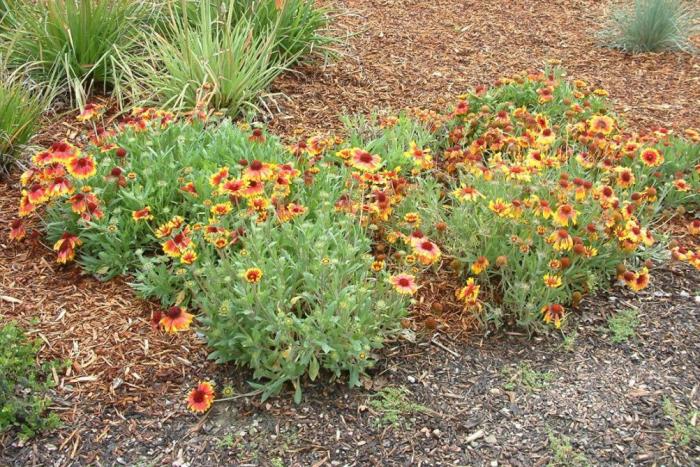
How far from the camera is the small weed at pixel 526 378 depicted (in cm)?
286

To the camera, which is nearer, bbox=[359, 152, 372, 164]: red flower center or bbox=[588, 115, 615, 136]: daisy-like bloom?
bbox=[359, 152, 372, 164]: red flower center

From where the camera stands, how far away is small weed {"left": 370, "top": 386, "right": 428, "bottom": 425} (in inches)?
106

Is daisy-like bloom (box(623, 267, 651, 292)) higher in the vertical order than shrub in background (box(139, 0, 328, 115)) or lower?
lower

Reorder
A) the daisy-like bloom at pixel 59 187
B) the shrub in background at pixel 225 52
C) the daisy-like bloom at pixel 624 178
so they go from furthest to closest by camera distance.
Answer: the shrub in background at pixel 225 52 < the daisy-like bloom at pixel 624 178 < the daisy-like bloom at pixel 59 187

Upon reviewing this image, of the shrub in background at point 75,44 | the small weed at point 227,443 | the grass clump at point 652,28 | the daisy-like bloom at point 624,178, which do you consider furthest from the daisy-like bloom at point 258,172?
the grass clump at point 652,28

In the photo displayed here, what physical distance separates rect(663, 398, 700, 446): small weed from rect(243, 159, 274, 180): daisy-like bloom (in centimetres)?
176

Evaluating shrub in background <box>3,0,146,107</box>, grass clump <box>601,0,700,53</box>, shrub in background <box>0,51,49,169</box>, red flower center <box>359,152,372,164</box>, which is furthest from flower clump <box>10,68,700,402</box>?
grass clump <box>601,0,700,53</box>

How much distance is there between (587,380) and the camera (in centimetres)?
290

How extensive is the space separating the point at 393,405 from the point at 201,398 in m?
0.69

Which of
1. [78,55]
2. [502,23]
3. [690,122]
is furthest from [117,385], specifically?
[502,23]

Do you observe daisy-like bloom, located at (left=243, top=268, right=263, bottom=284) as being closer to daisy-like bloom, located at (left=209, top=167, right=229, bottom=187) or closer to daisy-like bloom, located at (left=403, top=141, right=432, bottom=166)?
daisy-like bloom, located at (left=209, top=167, right=229, bottom=187)

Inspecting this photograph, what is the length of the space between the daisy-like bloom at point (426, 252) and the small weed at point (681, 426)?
1.02 meters

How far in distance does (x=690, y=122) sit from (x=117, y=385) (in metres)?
3.87

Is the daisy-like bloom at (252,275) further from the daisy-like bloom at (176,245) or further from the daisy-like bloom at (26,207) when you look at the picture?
the daisy-like bloom at (26,207)
